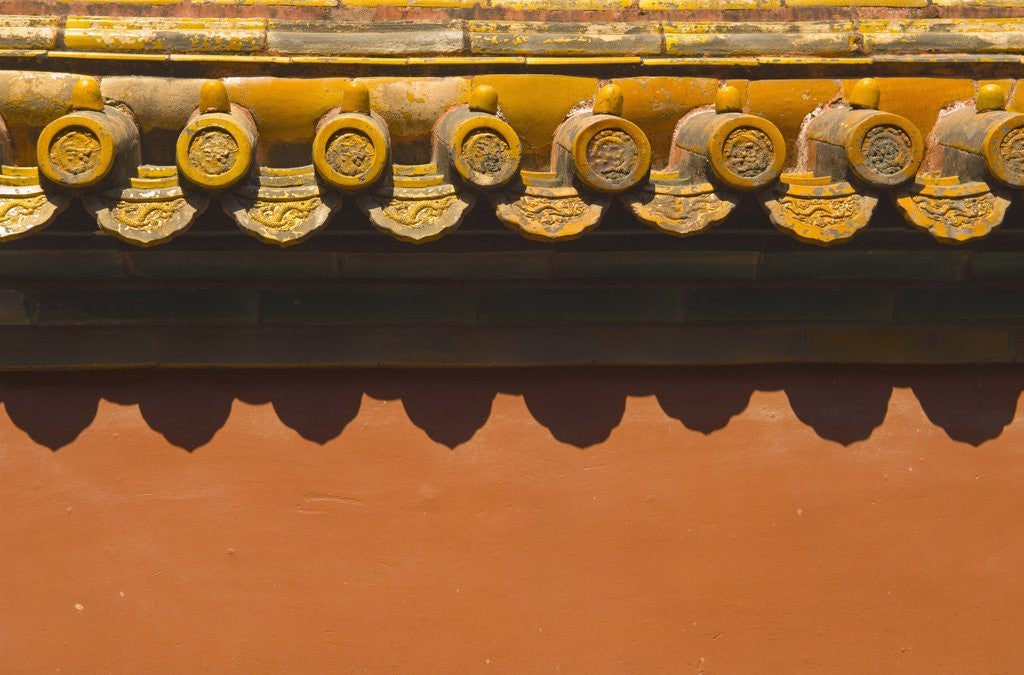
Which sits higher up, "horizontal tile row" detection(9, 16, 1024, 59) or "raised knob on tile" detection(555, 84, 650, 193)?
"horizontal tile row" detection(9, 16, 1024, 59)

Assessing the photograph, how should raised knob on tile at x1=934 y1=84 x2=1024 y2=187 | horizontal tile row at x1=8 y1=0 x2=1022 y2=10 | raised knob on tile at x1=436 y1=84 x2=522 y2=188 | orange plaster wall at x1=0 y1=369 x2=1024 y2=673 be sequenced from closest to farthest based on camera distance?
raised knob on tile at x1=436 y1=84 x2=522 y2=188, raised knob on tile at x1=934 y1=84 x2=1024 y2=187, horizontal tile row at x1=8 y1=0 x2=1022 y2=10, orange plaster wall at x1=0 y1=369 x2=1024 y2=673

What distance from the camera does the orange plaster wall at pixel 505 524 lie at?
3.36m

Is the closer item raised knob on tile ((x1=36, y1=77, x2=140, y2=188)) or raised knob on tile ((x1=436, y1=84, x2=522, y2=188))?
raised knob on tile ((x1=36, y1=77, x2=140, y2=188))

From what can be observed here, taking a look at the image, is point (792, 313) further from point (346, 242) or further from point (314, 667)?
point (314, 667)

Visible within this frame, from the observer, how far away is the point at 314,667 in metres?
3.36

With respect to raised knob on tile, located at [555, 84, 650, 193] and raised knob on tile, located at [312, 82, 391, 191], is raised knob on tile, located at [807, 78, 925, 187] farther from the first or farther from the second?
raised knob on tile, located at [312, 82, 391, 191]

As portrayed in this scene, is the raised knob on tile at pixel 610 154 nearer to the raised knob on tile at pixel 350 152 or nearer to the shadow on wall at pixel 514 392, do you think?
the raised knob on tile at pixel 350 152

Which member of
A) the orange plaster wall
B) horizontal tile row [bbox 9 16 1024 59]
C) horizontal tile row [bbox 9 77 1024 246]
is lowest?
the orange plaster wall


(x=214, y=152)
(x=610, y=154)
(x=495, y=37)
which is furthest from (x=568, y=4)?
(x=214, y=152)

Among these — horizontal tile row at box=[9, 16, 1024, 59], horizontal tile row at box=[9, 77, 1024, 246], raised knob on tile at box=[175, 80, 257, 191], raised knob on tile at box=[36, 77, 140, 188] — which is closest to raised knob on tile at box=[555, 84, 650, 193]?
horizontal tile row at box=[9, 77, 1024, 246]

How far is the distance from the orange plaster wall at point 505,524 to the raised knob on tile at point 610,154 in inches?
35.7

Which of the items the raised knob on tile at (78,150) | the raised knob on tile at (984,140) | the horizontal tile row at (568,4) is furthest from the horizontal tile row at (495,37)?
the raised knob on tile at (78,150)

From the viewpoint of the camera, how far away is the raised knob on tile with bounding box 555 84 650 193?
8.98 feet

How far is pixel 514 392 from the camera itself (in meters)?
3.49
